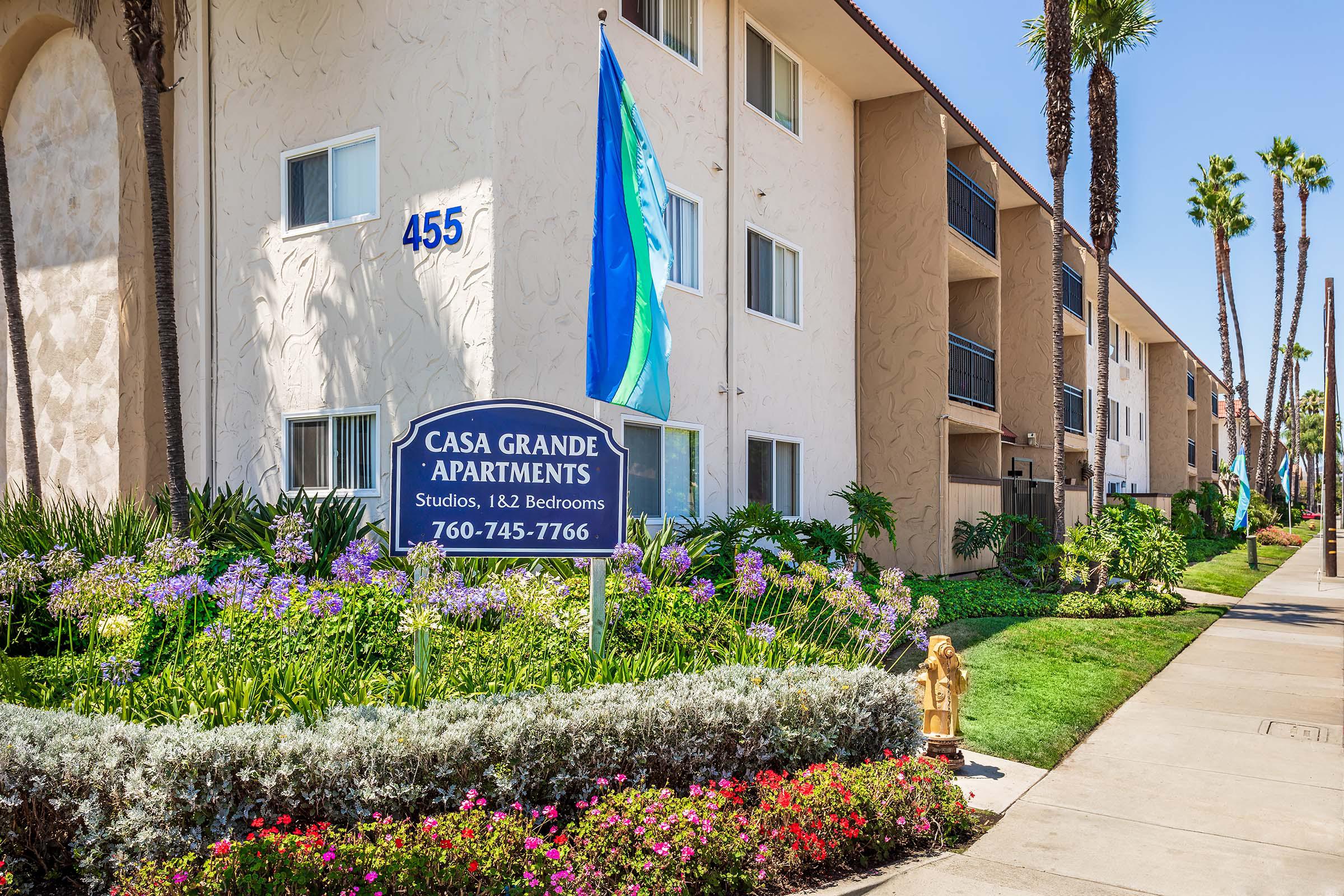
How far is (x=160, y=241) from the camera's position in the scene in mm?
10875

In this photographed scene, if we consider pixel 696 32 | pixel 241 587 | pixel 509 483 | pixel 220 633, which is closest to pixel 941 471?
pixel 696 32

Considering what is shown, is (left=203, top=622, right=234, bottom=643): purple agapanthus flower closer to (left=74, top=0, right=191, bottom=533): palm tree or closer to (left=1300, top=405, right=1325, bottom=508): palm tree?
(left=74, top=0, right=191, bottom=533): palm tree

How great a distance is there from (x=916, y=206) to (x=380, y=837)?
15.2m

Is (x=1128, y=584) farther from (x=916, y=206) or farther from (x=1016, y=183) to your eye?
(x=1016, y=183)

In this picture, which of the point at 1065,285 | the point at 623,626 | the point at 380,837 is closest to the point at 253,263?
the point at 623,626

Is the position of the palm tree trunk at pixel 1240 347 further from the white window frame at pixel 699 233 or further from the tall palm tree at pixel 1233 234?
the white window frame at pixel 699 233

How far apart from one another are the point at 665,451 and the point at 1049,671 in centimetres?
497

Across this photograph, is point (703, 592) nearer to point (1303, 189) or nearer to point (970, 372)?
point (970, 372)

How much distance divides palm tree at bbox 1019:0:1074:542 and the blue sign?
38.6 feet

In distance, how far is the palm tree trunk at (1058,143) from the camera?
54.1 feet

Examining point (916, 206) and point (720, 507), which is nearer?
point (720, 507)

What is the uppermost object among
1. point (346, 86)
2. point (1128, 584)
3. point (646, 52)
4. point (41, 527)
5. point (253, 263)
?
point (646, 52)

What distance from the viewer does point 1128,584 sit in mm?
16547

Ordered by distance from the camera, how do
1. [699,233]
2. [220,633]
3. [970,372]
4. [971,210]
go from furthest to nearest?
[971,210] < [970,372] < [699,233] < [220,633]
